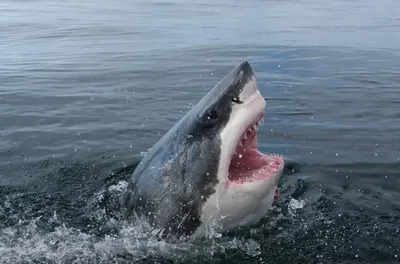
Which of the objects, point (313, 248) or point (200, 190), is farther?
point (313, 248)

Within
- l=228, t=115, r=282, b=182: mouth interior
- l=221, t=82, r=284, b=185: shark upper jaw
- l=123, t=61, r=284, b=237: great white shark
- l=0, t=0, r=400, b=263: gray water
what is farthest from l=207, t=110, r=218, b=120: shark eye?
l=0, t=0, r=400, b=263: gray water

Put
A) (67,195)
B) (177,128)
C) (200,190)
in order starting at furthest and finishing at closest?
(67,195) → (177,128) → (200,190)

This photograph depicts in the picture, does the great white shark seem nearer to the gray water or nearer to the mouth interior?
the mouth interior

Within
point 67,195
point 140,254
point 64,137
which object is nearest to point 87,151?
point 64,137

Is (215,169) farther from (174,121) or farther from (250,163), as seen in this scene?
(174,121)

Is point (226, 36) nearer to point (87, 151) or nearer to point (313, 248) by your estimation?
point (87, 151)

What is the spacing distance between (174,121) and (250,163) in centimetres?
455

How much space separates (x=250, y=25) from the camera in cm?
2103

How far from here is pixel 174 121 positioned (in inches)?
343

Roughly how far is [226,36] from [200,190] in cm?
1434

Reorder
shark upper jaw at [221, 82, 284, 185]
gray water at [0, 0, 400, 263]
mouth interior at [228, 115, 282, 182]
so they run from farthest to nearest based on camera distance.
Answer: gray water at [0, 0, 400, 263], mouth interior at [228, 115, 282, 182], shark upper jaw at [221, 82, 284, 185]

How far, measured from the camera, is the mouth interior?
162 inches

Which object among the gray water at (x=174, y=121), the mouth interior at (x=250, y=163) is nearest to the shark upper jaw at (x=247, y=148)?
the mouth interior at (x=250, y=163)

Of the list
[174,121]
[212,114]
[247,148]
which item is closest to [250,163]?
[247,148]
